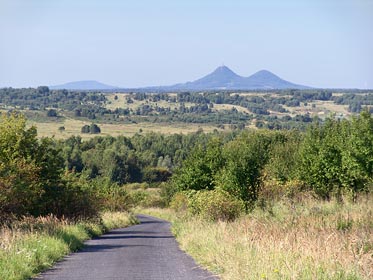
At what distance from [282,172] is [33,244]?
38222 millimetres

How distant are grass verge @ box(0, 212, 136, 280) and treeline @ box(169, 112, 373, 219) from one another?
22.7 ft

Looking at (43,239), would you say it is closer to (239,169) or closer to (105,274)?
(105,274)

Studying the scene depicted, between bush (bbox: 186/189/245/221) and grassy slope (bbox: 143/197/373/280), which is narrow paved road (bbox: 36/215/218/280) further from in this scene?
bush (bbox: 186/189/245/221)

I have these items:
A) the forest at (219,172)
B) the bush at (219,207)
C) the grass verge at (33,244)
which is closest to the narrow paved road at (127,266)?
the grass verge at (33,244)

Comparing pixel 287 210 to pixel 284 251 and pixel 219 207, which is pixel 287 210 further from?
pixel 284 251

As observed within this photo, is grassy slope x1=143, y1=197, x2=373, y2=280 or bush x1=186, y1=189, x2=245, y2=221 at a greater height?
grassy slope x1=143, y1=197, x2=373, y2=280

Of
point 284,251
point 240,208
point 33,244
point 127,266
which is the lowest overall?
point 240,208

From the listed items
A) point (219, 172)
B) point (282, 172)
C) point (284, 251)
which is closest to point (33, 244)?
point (284, 251)

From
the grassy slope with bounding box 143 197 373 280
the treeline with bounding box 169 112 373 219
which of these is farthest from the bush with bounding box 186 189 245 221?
the grassy slope with bounding box 143 197 373 280

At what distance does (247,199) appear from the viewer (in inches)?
1308

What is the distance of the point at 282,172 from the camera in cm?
5512

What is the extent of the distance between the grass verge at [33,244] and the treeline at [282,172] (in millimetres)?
6906

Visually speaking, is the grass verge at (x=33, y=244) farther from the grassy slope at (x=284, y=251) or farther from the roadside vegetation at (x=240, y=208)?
the grassy slope at (x=284, y=251)

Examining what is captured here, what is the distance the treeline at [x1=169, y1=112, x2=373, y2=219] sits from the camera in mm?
32969
